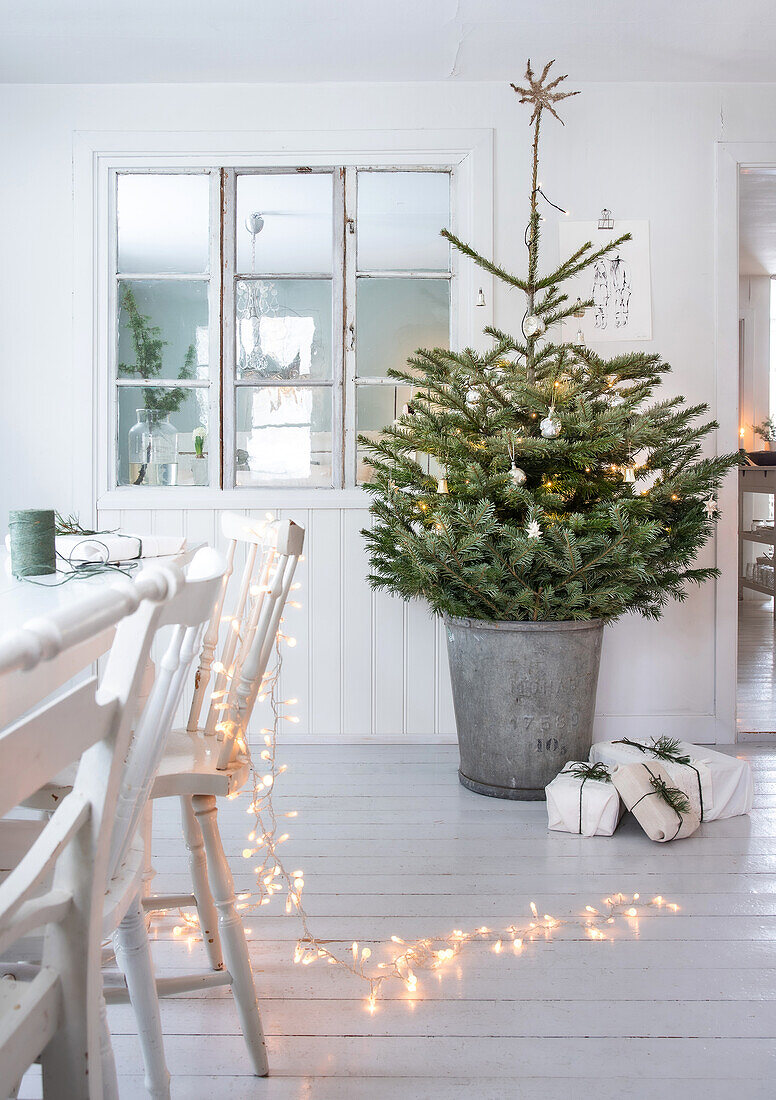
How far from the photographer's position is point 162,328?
3434mm

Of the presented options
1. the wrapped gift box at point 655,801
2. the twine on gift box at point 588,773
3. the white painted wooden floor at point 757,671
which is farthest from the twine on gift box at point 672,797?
the white painted wooden floor at point 757,671

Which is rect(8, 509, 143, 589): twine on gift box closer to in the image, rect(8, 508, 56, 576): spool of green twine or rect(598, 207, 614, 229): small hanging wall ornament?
rect(8, 508, 56, 576): spool of green twine

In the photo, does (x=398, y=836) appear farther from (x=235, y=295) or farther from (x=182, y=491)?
(x=235, y=295)

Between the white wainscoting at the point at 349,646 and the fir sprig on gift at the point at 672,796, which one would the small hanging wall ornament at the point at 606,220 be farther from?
the fir sprig on gift at the point at 672,796

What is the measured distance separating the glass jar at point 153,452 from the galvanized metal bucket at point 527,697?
1310mm

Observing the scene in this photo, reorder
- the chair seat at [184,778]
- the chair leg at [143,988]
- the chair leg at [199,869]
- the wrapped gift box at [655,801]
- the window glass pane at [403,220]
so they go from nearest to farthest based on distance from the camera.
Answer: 1. the chair leg at [143,988]
2. the chair seat at [184,778]
3. the chair leg at [199,869]
4. the wrapped gift box at [655,801]
5. the window glass pane at [403,220]

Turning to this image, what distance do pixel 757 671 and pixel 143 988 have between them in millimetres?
4139

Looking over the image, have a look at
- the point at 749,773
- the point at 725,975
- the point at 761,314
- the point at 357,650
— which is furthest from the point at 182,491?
the point at 761,314

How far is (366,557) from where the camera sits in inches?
134

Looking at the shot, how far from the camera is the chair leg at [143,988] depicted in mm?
1229

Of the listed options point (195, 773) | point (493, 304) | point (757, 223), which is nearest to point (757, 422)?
point (757, 223)

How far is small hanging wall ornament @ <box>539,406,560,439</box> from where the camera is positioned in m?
2.50

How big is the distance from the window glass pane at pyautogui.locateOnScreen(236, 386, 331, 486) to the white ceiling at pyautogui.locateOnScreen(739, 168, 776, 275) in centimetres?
181

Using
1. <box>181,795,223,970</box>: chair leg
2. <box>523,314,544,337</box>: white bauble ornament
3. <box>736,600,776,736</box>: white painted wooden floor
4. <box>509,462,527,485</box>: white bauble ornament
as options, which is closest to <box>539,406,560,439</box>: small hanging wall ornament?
<box>509,462,527,485</box>: white bauble ornament
